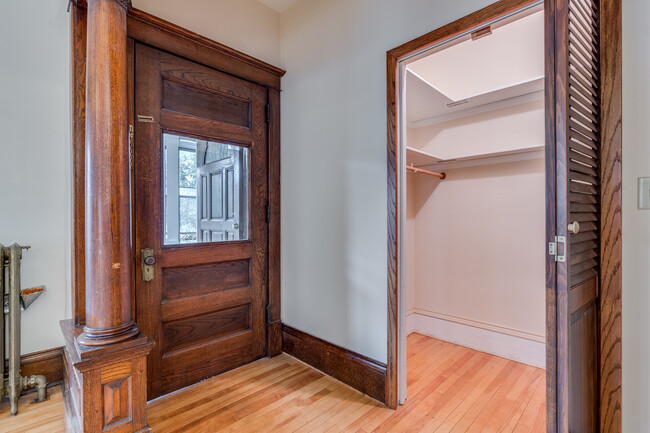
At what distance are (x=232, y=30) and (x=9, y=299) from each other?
221cm

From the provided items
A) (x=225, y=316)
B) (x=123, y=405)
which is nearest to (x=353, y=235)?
(x=225, y=316)

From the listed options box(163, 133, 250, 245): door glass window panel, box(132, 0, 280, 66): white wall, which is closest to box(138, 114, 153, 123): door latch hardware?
box(163, 133, 250, 245): door glass window panel

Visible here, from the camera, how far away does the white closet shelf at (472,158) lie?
2406 millimetres

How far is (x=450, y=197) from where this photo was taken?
2.92 m

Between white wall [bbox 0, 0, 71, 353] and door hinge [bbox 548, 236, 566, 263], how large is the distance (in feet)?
8.32

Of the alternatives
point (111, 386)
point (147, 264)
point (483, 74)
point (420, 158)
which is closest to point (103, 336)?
point (111, 386)

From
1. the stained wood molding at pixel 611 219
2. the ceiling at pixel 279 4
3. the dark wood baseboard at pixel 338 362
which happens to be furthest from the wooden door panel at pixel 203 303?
the ceiling at pixel 279 4

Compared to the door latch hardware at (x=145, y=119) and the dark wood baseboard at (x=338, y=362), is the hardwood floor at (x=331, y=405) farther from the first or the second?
the door latch hardware at (x=145, y=119)

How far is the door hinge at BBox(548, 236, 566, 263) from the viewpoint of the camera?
107cm

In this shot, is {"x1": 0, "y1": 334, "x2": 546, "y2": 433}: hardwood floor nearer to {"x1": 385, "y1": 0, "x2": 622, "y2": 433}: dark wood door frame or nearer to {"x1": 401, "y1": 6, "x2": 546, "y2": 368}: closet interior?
{"x1": 401, "y1": 6, "x2": 546, "y2": 368}: closet interior

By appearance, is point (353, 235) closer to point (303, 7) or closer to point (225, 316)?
point (225, 316)

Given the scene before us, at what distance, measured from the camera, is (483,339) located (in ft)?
8.79

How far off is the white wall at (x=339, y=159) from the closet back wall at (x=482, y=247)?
1141 millimetres
